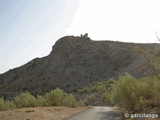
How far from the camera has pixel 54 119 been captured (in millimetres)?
11477

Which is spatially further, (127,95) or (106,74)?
(106,74)

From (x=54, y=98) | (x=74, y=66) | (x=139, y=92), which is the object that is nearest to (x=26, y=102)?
(x=54, y=98)

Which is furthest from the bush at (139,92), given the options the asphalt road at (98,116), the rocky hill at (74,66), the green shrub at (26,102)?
the rocky hill at (74,66)

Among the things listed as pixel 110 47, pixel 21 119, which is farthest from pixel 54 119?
pixel 110 47

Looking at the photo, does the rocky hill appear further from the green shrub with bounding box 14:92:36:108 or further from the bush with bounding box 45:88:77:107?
the green shrub with bounding box 14:92:36:108

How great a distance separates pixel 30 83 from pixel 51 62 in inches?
491

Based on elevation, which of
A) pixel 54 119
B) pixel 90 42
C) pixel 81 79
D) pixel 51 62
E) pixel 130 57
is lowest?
pixel 54 119

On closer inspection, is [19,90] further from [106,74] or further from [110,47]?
[110,47]

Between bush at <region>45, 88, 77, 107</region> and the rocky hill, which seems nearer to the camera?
bush at <region>45, 88, 77, 107</region>

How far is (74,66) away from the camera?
62.7 metres

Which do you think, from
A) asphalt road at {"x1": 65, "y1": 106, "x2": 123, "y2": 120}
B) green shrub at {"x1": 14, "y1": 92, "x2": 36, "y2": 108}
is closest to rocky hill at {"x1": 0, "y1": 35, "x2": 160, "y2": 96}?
green shrub at {"x1": 14, "y1": 92, "x2": 36, "y2": 108}

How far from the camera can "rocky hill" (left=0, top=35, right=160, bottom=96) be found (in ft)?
180

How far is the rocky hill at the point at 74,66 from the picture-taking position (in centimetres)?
5494

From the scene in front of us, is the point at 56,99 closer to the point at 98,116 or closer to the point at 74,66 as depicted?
the point at 98,116
